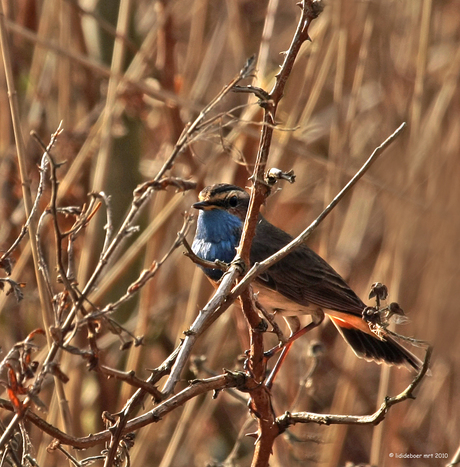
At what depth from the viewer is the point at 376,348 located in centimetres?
379

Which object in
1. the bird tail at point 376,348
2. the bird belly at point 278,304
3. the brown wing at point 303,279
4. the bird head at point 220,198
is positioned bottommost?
the bird tail at point 376,348

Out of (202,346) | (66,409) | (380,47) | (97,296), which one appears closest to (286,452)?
(202,346)

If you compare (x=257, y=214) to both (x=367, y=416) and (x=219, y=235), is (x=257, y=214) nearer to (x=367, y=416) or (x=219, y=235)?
(x=367, y=416)

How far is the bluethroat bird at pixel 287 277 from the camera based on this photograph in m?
3.68

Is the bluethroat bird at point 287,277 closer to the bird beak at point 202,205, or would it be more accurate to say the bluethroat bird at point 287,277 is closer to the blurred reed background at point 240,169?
the bird beak at point 202,205

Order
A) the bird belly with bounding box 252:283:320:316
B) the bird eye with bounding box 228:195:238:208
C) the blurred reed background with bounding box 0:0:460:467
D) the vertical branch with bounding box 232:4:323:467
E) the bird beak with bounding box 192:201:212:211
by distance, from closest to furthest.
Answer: the vertical branch with bounding box 232:4:323:467 < the bird beak with bounding box 192:201:212:211 < the bird eye with bounding box 228:195:238:208 < the bird belly with bounding box 252:283:320:316 < the blurred reed background with bounding box 0:0:460:467

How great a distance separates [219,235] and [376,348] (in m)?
1.07


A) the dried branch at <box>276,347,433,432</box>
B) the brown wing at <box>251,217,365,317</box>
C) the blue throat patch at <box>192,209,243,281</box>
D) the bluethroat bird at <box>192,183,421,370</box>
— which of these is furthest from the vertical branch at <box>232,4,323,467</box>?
the brown wing at <box>251,217,365,317</box>

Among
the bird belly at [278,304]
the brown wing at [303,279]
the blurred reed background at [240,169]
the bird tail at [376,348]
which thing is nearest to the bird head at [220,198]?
the blurred reed background at [240,169]

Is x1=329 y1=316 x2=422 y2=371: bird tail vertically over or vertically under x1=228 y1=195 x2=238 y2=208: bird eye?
under

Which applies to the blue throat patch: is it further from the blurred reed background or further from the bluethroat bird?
the blurred reed background

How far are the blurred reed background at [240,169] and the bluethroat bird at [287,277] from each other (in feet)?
0.64

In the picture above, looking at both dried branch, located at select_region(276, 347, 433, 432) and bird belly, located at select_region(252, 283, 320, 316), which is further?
bird belly, located at select_region(252, 283, 320, 316)

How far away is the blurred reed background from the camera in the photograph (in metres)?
3.97
